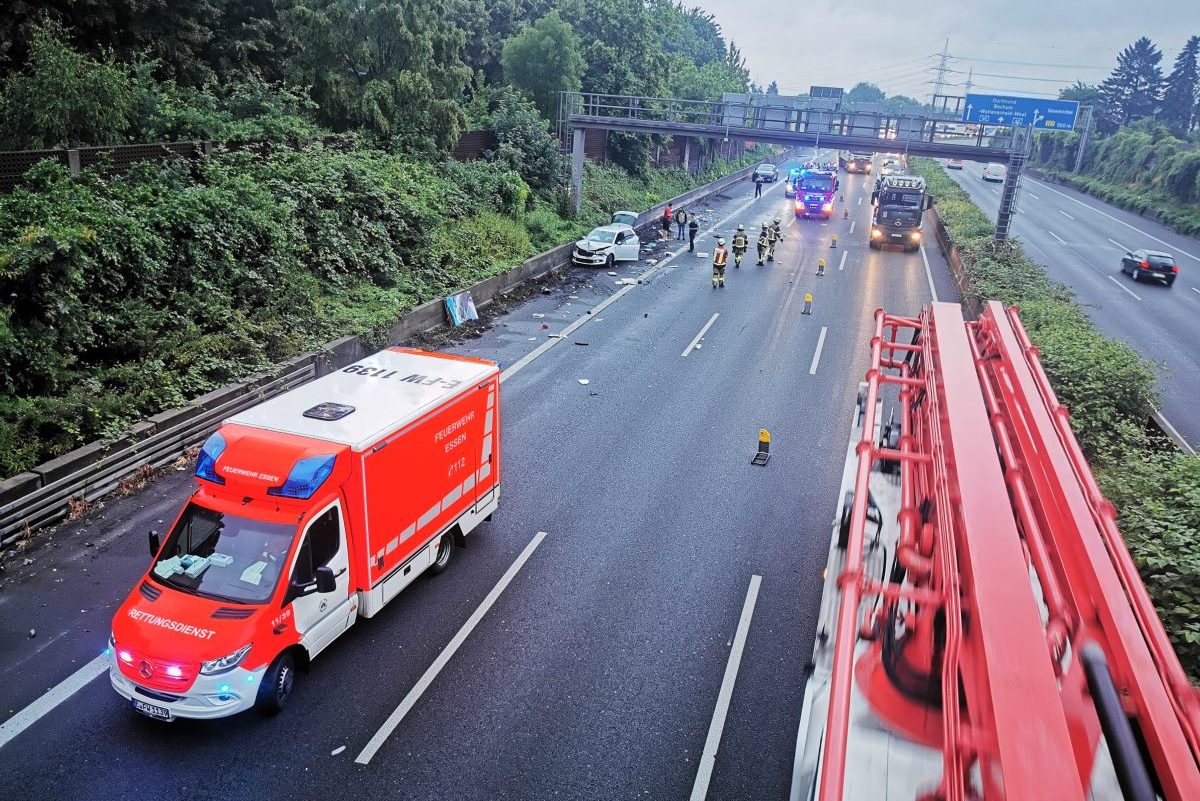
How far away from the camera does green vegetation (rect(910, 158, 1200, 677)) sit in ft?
26.6

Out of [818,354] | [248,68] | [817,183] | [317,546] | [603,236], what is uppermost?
[248,68]

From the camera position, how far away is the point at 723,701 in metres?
8.18

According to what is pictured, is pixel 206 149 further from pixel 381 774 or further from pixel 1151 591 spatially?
pixel 1151 591

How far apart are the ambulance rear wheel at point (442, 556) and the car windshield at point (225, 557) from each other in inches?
99.2

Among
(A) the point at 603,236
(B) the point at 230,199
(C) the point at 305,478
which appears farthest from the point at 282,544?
(A) the point at 603,236

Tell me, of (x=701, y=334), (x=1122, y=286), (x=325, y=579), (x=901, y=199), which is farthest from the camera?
(x=901, y=199)

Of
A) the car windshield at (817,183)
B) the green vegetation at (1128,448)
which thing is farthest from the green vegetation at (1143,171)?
the green vegetation at (1128,448)

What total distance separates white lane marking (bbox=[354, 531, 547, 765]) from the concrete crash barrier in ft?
20.1

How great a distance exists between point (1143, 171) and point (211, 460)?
250 ft

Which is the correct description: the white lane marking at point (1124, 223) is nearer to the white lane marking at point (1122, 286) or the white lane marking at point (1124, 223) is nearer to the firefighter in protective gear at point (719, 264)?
the white lane marking at point (1122, 286)

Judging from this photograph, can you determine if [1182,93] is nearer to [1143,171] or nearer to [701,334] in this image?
[1143,171]

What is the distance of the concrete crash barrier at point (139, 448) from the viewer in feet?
33.4

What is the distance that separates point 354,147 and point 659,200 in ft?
81.6

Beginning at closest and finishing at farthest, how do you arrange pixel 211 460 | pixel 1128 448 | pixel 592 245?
1. pixel 211 460
2. pixel 1128 448
3. pixel 592 245
